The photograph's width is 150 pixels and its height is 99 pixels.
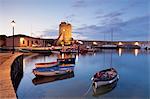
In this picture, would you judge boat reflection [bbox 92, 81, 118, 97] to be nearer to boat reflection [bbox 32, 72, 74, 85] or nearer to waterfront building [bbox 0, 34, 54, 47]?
boat reflection [bbox 32, 72, 74, 85]

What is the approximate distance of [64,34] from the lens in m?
28.2

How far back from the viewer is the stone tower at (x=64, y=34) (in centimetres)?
2733

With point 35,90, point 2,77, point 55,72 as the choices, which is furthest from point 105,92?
point 2,77

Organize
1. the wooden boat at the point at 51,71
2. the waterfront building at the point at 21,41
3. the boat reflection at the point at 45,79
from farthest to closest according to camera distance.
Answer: the waterfront building at the point at 21,41 < the wooden boat at the point at 51,71 < the boat reflection at the point at 45,79

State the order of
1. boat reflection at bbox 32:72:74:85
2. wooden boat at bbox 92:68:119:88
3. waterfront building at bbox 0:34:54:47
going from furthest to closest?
waterfront building at bbox 0:34:54:47
boat reflection at bbox 32:72:74:85
wooden boat at bbox 92:68:119:88

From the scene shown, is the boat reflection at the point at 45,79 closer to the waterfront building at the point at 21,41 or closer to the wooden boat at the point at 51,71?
the wooden boat at the point at 51,71

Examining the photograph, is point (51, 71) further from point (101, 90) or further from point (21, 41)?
point (21, 41)

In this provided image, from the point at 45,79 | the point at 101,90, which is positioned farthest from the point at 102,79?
the point at 45,79

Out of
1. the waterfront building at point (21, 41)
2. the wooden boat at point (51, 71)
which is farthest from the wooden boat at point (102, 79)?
the waterfront building at point (21, 41)

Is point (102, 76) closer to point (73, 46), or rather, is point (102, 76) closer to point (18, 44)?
point (18, 44)

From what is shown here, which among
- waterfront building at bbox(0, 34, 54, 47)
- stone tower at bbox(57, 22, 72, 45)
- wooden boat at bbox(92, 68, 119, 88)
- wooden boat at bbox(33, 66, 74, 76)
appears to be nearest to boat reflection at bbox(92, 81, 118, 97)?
wooden boat at bbox(92, 68, 119, 88)

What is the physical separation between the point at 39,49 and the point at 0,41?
4417mm

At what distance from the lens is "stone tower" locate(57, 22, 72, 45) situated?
89.7 feet

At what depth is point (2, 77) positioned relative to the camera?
14.3ft
